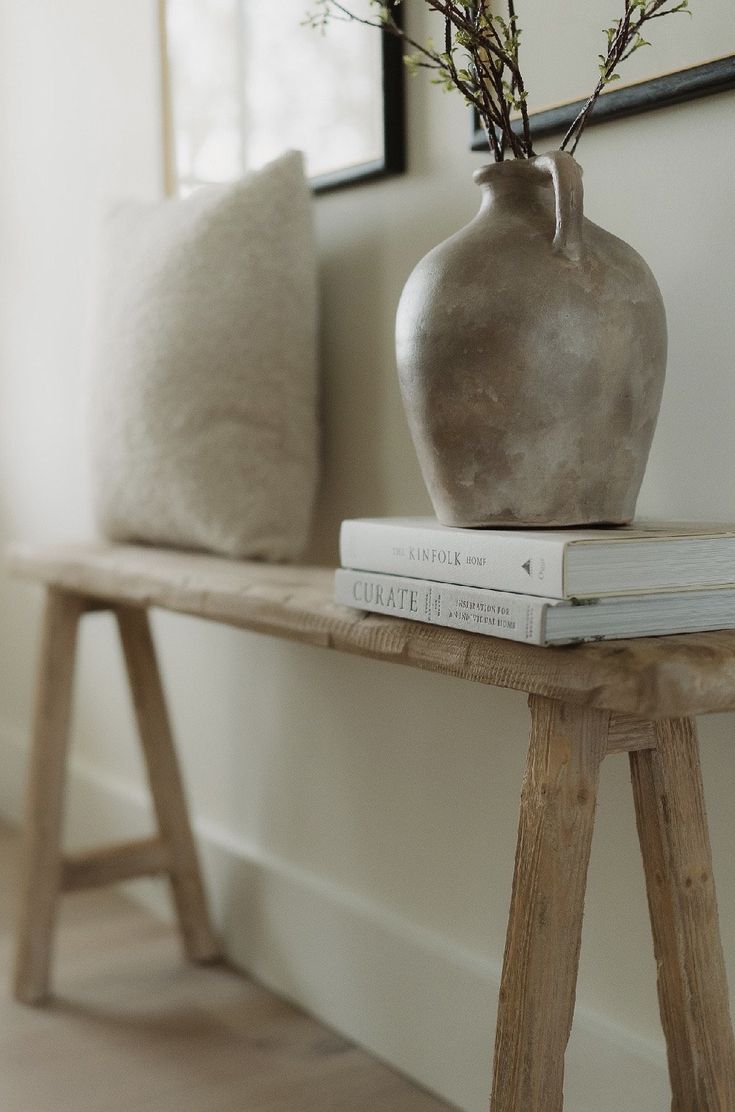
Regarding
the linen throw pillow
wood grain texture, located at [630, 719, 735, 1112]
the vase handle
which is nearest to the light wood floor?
wood grain texture, located at [630, 719, 735, 1112]

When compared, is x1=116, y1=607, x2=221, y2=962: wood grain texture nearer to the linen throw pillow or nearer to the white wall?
the white wall

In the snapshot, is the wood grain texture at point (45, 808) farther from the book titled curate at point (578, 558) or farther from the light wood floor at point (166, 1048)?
the book titled curate at point (578, 558)

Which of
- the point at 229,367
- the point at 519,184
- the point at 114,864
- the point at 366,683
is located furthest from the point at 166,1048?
the point at 519,184

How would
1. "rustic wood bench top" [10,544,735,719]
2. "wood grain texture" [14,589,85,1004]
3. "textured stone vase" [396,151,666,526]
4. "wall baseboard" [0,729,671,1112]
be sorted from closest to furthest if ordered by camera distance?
"rustic wood bench top" [10,544,735,719], "textured stone vase" [396,151,666,526], "wall baseboard" [0,729,671,1112], "wood grain texture" [14,589,85,1004]

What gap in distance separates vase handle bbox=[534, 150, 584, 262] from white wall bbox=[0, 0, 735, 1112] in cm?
20

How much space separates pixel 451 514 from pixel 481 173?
0.90 feet

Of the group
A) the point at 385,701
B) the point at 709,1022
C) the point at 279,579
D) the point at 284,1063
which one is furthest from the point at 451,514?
the point at 284,1063

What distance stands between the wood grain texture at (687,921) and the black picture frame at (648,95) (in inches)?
21.3

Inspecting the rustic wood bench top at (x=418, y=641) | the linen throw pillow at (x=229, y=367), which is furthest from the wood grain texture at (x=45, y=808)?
the linen throw pillow at (x=229, y=367)

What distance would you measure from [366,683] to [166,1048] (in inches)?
20.9

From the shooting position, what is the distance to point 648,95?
1.11 metres

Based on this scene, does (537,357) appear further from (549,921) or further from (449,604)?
(549,921)

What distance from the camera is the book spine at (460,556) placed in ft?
2.83

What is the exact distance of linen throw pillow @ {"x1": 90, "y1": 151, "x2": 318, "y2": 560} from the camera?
146cm
